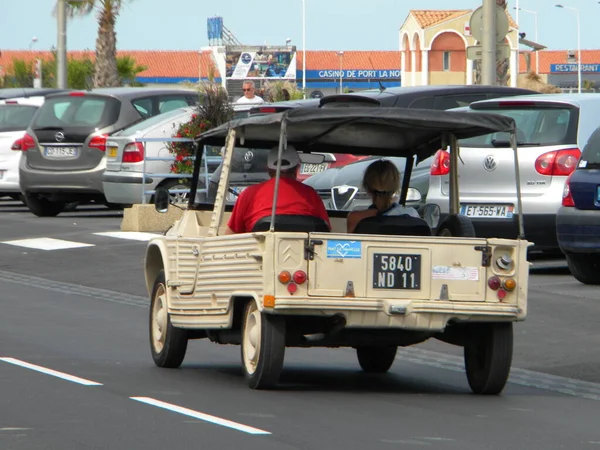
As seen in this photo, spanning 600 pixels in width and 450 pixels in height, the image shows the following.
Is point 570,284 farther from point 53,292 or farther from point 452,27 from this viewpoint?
point 452,27

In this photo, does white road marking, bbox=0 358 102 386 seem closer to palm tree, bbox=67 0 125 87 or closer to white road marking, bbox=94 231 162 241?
white road marking, bbox=94 231 162 241

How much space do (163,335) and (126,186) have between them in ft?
39.4

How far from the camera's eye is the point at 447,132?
33.7ft

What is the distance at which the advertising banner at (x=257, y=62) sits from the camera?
396ft

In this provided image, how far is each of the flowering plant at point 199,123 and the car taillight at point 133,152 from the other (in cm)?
50

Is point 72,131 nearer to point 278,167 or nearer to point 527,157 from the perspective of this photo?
point 527,157

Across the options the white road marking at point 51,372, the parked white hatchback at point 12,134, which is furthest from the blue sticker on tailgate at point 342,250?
the parked white hatchback at point 12,134

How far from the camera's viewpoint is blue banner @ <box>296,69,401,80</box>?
11272 centimetres

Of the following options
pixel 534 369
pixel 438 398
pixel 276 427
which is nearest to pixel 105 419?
pixel 276 427

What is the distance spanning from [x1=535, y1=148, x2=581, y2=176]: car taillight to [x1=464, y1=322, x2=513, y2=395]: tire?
625 centimetres

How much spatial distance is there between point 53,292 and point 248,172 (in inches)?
203

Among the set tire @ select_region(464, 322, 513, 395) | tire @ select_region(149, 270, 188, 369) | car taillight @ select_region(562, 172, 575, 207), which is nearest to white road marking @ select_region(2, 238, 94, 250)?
car taillight @ select_region(562, 172, 575, 207)

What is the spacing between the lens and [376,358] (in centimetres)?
1095

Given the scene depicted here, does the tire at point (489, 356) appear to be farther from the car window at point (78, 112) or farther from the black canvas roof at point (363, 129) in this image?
the car window at point (78, 112)
